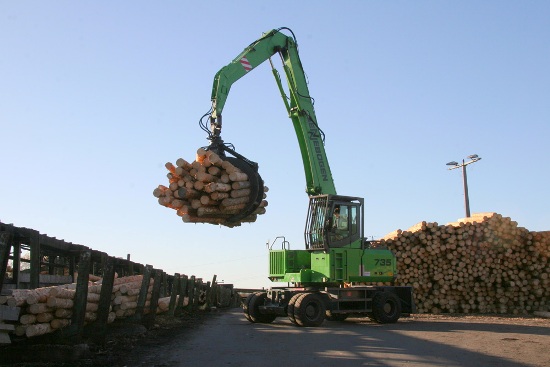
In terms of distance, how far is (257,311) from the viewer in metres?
18.9

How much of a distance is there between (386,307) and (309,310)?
2.83 m

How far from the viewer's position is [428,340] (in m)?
12.1

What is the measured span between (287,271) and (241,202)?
5022mm

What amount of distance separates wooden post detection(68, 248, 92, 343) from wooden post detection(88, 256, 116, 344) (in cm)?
100

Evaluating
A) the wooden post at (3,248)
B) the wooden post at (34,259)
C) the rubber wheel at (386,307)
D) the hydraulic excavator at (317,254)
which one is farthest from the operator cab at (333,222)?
the wooden post at (3,248)

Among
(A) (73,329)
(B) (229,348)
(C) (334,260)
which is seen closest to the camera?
(A) (73,329)

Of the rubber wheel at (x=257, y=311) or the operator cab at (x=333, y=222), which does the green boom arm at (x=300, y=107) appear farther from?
the rubber wheel at (x=257, y=311)

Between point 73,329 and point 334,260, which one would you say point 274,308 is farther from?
point 73,329

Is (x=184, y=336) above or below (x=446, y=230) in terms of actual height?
below

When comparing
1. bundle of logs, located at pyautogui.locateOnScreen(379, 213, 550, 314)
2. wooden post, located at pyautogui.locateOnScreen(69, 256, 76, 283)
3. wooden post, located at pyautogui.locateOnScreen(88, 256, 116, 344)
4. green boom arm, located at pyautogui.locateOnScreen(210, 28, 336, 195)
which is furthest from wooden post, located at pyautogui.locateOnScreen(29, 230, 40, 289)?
bundle of logs, located at pyautogui.locateOnScreen(379, 213, 550, 314)

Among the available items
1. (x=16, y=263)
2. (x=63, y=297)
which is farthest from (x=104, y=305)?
(x=16, y=263)

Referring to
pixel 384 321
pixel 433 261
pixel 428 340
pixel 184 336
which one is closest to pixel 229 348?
pixel 184 336

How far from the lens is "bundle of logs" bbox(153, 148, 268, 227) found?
1415 centimetres

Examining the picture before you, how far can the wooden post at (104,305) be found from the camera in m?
10.4
